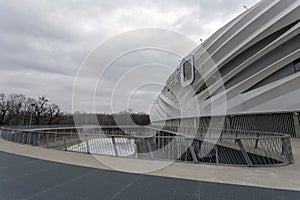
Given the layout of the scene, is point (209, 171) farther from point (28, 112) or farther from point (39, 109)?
point (28, 112)

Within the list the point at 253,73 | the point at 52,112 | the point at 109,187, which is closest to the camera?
the point at 109,187

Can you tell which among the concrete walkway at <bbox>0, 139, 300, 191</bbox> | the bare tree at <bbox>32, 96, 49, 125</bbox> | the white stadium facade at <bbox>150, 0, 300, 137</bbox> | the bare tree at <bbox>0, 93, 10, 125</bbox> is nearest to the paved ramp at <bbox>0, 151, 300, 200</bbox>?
the concrete walkway at <bbox>0, 139, 300, 191</bbox>

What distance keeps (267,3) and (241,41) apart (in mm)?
4487

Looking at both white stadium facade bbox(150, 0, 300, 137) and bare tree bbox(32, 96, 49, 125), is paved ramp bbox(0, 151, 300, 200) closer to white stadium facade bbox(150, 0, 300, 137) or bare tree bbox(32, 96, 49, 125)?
white stadium facade bbox(150, 0, 300, 137)

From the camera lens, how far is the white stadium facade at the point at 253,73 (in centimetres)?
1714

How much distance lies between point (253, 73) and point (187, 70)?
1490 cm

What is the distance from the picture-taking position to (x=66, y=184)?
409cm

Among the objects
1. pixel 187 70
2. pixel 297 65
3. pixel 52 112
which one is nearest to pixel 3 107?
pixel 52 112

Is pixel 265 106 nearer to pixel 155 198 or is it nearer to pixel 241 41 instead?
pixel 241 41

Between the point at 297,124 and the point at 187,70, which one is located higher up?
the point at 187,70

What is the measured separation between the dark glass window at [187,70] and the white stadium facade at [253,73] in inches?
70.0

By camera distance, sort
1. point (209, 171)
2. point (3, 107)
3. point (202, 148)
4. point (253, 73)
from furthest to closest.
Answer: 1. point (3, 107)
2. point (253, 73)
3. point (202, 148)
4. point (209, 171)

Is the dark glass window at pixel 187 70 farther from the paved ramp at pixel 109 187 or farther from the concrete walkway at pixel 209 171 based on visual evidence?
the paved ramp at pixel 109 187

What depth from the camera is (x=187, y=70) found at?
1411 inches
